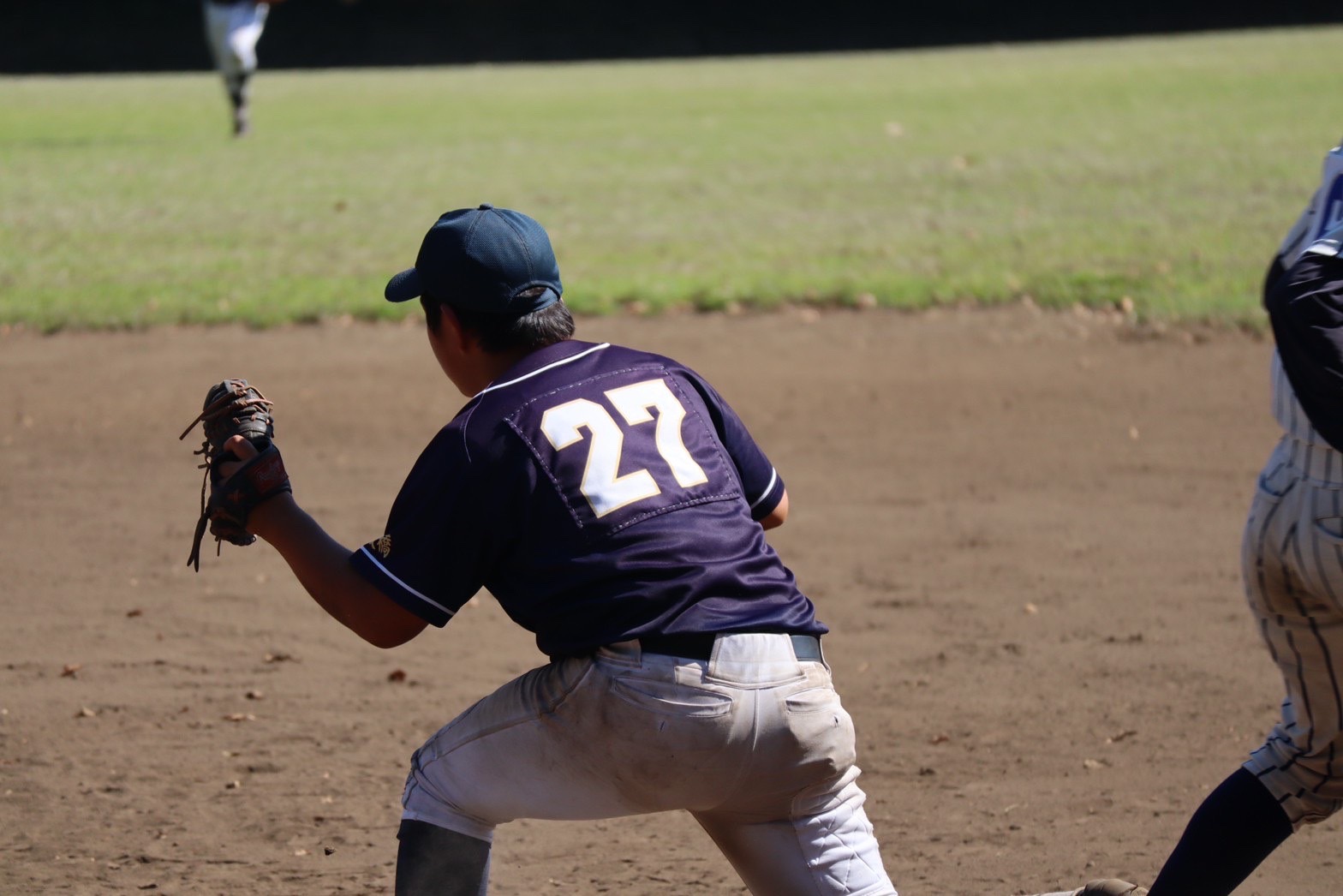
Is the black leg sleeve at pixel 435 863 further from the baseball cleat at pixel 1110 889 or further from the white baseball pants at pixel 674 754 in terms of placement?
the baseball cleat at pixel 1110 889

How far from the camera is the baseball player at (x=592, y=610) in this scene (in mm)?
2502

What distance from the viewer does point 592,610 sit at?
8.24 feet

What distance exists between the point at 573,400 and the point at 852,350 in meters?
6.03

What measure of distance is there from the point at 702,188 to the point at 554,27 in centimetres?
2126

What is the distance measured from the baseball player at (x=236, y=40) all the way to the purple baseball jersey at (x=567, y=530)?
1544 centimetres

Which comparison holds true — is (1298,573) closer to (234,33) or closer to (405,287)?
(405,287)

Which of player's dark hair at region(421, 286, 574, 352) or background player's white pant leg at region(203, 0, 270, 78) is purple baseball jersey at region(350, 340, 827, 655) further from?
background player's white pant leg at region(203, 0, 270, 78)

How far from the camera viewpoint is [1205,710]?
4.57 meters

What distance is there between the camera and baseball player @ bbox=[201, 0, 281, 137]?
55.0ft

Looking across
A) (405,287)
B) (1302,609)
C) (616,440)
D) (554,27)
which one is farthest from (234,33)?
(554,27)

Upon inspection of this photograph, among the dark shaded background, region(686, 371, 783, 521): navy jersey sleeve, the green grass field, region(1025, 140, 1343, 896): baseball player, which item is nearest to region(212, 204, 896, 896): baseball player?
region(686, 371, 783, 521): navy jersey sleeve

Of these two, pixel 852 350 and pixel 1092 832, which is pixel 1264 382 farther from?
pixel 1092 832

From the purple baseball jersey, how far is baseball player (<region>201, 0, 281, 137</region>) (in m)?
15.4

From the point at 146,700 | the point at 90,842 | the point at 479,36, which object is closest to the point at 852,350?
the point at 146,700
